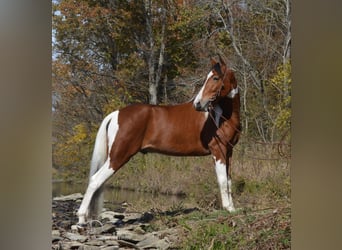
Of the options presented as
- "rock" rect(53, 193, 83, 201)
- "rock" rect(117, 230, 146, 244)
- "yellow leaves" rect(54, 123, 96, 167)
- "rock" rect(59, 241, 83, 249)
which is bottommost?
"rock" rect(59, 241, 83, 249)

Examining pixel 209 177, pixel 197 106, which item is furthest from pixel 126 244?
pixel 197 106

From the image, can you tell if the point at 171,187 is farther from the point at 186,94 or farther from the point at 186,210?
the point at 186,94

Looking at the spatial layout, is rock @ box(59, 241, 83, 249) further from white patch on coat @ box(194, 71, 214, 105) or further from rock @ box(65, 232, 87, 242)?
white patch on coat @ box(194, 71, 214, 105)

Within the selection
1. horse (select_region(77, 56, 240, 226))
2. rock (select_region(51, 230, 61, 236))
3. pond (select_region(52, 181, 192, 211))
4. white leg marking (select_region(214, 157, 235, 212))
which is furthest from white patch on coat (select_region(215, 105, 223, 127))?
rock (select_region(51, 230, 61, 236))

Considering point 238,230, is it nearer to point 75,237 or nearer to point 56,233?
point 75,237

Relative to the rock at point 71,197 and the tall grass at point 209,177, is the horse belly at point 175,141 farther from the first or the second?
the rock at point 71,197

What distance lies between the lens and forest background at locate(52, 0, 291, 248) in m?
2.54

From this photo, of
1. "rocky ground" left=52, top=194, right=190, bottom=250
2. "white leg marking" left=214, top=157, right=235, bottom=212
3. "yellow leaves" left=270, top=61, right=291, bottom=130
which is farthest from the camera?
"rocky ground" left=52, top=194, right=190, bottom=250

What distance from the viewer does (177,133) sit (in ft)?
9.00

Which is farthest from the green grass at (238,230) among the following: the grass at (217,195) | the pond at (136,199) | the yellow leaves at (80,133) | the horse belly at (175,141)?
the yellow leaves at (80,133)

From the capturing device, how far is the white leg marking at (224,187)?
2.62 m

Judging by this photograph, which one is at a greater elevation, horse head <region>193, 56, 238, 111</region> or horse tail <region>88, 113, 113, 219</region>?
horse head <region>193, 56, 238, 111</region>
